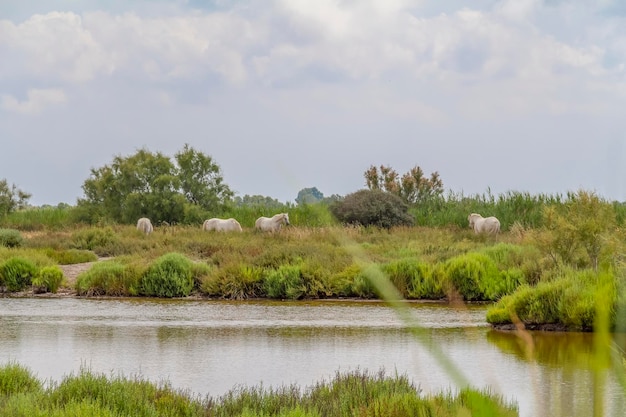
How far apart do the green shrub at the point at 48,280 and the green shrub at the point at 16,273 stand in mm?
293

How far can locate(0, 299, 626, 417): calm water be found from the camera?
9.58 m

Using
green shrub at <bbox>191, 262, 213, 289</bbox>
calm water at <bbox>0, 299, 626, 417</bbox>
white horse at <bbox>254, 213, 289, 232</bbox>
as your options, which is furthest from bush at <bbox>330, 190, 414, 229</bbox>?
calm water at <bbox>0, 299, 626, 417</bbox>

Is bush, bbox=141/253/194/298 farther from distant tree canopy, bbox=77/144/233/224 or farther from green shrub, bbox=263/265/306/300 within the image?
distant tree canopy, bbox=77/144/233/224

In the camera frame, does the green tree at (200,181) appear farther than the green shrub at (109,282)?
Yes

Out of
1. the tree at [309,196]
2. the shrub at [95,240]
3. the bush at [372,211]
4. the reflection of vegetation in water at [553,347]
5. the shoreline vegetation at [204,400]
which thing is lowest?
the shoreline vegetation at [204,400]

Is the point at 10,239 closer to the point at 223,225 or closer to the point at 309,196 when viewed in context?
the point at 223,225

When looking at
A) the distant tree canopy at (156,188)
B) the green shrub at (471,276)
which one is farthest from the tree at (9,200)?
the green shrub at (471,276)

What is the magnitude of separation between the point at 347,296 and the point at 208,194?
21.4 meters

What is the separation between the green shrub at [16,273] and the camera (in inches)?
795

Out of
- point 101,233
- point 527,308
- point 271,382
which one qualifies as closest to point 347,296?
point 527,308

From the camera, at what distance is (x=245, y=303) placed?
59.7 ft

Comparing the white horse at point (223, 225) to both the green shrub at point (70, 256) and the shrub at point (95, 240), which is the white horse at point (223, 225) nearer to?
the shrub at point (95, 240)

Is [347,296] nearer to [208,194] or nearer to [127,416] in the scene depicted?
[127,416]

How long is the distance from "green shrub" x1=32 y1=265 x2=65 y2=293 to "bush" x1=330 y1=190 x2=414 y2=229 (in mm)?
14132
